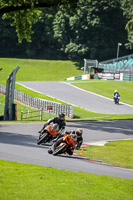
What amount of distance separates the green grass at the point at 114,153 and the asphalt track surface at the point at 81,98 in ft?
69.3

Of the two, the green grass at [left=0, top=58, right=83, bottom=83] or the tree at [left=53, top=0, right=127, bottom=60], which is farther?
the tree at [left=53, top=0, right=127, bottom=60]

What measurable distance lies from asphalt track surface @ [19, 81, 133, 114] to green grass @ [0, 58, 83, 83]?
1787 cm

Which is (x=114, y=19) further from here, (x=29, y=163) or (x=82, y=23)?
(x=29, y=163)

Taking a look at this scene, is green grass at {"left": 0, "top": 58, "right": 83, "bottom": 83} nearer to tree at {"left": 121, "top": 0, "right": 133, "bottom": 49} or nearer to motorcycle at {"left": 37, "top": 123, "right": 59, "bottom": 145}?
tree at {"left": 121, "top": 0, "right": 133, "bottom": 49}

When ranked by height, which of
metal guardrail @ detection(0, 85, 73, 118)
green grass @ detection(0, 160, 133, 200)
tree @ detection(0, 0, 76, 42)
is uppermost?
tree @ detection(0, 0, 76, 42)

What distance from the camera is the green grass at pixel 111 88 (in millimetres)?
54366

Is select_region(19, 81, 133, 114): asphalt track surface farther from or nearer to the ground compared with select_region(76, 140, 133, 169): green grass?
nearer to the ground

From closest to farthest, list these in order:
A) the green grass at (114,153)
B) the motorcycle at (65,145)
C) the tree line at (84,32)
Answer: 1. the motorcycle at (65,145)
2. the green grass at (114,153)
3. the tree line at (84,32)

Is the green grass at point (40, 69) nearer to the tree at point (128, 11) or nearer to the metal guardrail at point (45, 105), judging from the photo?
the tree at point (128, 11)

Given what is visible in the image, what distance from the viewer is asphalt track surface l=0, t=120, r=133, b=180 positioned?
565 inches

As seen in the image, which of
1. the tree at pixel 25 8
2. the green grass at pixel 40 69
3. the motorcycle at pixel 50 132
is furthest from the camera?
the green grass at pixel 40 69

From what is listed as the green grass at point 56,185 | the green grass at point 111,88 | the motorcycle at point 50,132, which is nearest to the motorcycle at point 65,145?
the motorcycle at point 50,132

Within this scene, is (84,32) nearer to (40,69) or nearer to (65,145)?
(40,69)

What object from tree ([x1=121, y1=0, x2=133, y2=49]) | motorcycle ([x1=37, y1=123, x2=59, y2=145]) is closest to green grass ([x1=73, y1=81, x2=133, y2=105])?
tree ([x1=121, y1=0, x2=133, y2=49])
